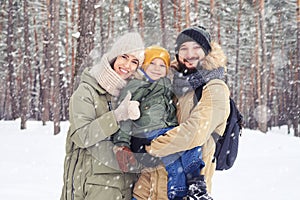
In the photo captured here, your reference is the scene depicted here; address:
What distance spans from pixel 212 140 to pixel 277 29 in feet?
107

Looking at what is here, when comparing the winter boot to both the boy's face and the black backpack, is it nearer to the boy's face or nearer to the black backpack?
the black backpack

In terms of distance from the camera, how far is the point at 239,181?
8.84 meters

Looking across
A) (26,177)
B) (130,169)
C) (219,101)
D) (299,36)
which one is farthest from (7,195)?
(299,36)

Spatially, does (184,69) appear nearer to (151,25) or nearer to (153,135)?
(153,135)

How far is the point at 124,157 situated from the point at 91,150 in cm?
30

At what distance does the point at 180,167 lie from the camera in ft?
9.61

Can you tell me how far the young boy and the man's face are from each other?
0.26m

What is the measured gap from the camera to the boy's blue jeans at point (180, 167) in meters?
2.88

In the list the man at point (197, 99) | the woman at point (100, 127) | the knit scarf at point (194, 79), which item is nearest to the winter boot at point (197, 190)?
the man at point (197, 99)

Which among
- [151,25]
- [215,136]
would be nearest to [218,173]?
[215,136]

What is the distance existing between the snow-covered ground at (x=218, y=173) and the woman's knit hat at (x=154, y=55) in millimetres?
4707

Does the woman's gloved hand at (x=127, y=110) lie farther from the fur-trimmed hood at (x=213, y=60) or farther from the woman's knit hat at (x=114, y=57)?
the fur-trimmed hood at (x=213, y=60)

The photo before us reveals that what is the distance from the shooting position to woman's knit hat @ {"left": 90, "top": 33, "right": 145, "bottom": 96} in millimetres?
3078

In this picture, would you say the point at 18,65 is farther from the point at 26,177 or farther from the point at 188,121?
the point at 188,121
